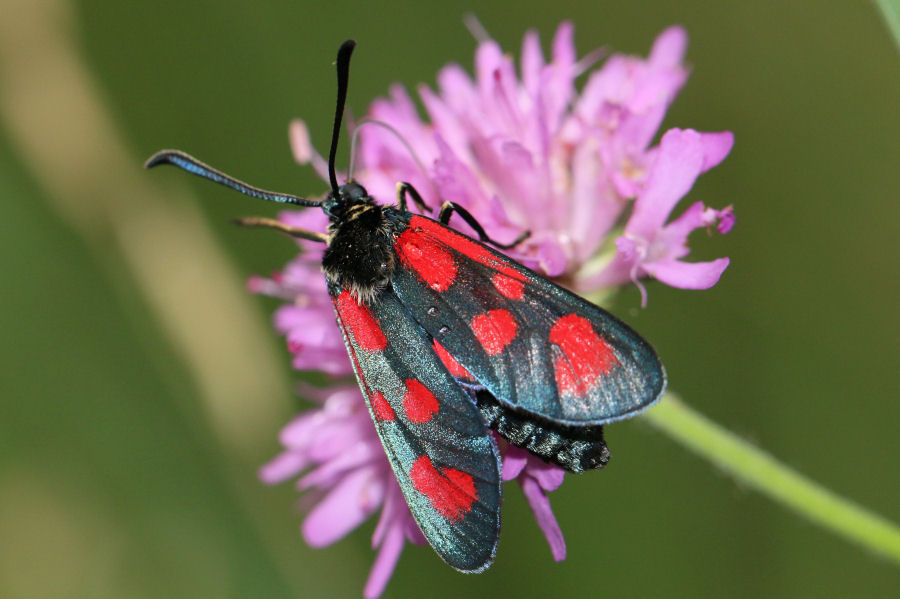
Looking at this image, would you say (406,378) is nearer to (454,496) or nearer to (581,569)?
(454,496)

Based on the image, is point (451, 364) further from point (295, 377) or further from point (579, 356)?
point (295, 377)

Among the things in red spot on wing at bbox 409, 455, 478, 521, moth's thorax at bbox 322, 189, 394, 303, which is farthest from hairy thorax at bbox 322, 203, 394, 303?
red spot on wing at bbox 409, 455, 478, 521

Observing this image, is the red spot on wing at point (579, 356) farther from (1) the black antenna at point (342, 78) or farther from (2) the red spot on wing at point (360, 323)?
(1) the black antenna at point (342, 78)

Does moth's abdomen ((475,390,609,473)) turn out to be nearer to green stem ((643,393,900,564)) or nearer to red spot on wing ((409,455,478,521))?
red spot on wing ((409,455,478,521))

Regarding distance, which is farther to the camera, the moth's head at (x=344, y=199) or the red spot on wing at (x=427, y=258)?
the moth's head at (x=344, y=199)

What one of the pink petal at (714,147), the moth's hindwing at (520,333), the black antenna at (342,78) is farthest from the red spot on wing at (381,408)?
the pink petal at (714,147)
